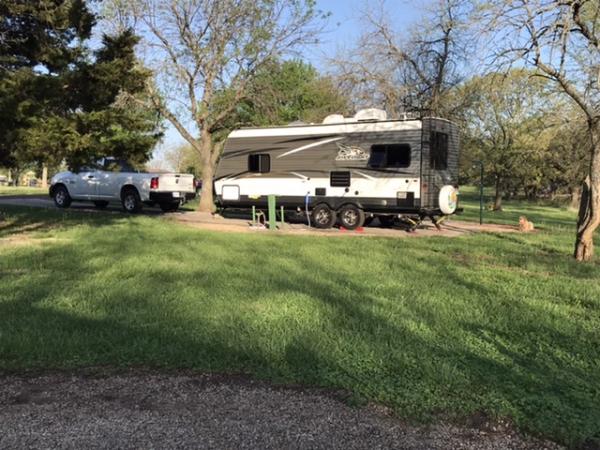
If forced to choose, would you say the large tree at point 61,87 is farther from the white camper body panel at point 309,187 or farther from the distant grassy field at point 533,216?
the distant grassy field at point 533,216

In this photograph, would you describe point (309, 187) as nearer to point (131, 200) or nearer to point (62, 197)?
point (131, 200)

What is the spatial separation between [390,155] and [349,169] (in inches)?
53.3

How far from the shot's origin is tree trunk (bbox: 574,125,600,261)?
10.7m

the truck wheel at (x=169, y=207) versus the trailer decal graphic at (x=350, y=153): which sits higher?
the trailer decal graphic at (x=350, y=153)

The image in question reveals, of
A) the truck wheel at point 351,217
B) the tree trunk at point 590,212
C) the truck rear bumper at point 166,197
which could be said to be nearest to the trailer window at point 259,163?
the truck wheel at point 351,217

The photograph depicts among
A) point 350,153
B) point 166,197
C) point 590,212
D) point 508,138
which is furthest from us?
point 508,138

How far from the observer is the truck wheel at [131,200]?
19.0 metres

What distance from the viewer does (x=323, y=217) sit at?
16.6m

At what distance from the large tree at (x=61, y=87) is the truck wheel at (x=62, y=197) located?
7.68m

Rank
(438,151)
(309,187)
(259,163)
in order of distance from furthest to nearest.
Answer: (259,163) → (309,187) → (438,151)

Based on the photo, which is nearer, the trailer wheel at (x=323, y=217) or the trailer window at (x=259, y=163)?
the trailer wheel at (x=323, y=217)

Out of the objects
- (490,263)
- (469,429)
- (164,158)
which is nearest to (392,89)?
(490,263)

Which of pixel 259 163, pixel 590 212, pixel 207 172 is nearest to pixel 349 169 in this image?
Answer: pixel 259 163

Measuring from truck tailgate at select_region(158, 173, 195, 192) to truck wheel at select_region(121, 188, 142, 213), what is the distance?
96 cm
